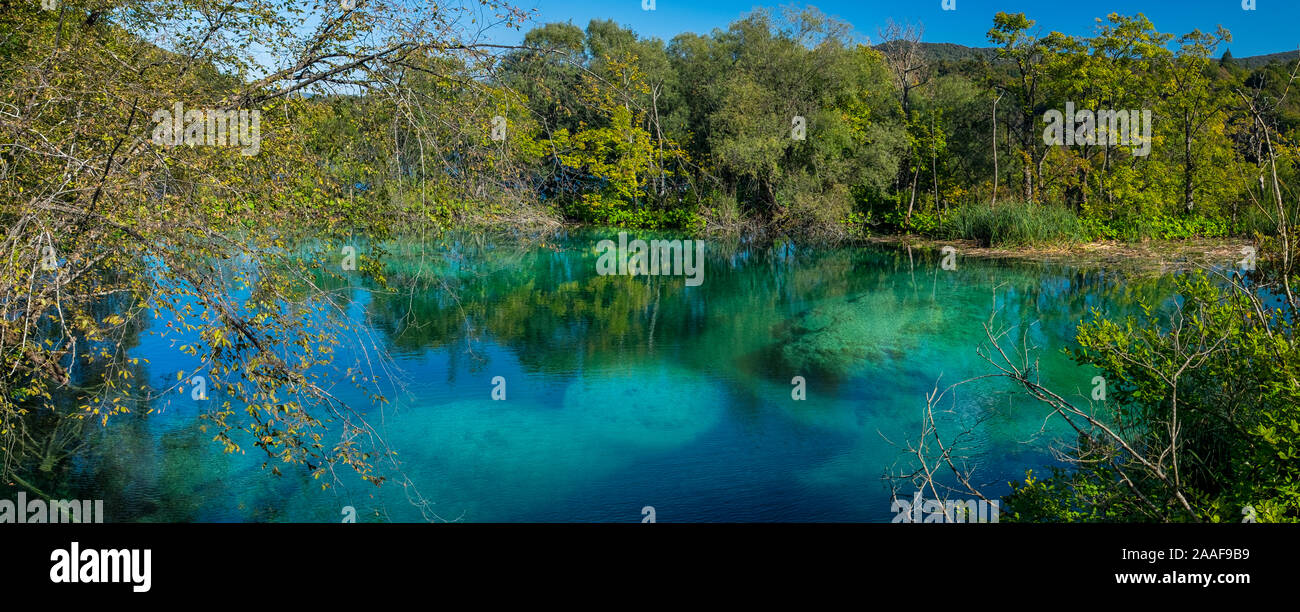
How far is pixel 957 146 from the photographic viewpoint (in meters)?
30.9

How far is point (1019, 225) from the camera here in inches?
1015

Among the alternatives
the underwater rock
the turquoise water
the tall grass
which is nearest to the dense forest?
the turquoise water

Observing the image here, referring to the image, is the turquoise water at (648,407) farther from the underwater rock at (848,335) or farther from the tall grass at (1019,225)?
the tall grass at (1019,225)

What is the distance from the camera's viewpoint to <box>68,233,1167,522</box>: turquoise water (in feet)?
28.9

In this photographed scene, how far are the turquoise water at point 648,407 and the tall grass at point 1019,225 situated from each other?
3.89 m

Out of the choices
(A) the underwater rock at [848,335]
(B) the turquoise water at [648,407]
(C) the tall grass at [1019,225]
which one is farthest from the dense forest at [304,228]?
(C) the tall grass at [1019,225]

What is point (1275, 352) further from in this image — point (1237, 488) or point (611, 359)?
point (611, 359)

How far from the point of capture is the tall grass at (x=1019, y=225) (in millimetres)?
25594

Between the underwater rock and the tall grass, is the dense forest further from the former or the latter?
the tall grass

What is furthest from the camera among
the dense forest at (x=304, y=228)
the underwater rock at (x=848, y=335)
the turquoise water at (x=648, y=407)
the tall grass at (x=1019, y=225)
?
the tall grass at (x=1019, y=225)

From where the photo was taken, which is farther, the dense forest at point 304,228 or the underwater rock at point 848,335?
the underwater rock at point 848,335

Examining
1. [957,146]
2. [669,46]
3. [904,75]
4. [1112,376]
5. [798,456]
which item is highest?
[669,46]
